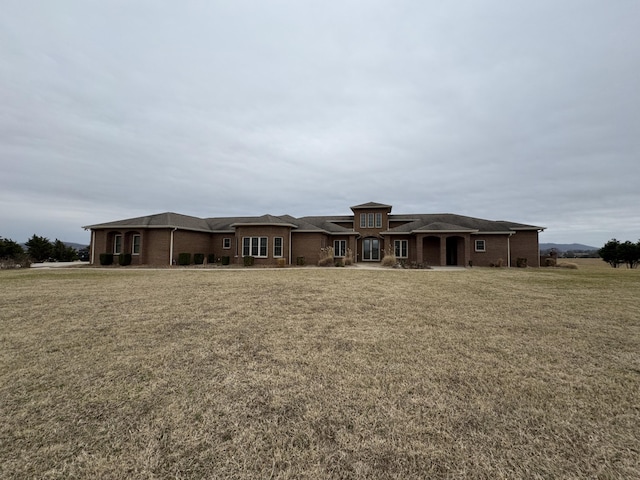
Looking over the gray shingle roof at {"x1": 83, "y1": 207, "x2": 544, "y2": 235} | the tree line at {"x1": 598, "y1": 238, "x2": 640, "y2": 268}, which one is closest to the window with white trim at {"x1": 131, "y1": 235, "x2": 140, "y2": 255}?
the gray shingle roof at {"x1": 83, "y1": 207, "x2": 544, "y2": 235}

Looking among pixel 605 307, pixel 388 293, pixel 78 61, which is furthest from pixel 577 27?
pixel 78 61

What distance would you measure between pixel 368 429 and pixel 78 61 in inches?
845

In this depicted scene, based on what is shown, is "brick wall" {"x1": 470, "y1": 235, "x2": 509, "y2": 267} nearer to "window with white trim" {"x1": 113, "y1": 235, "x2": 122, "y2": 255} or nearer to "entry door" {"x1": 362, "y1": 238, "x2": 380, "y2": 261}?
"entry door" {"x1": 362, "y1": 238, "x2": 380, "y2": 261}

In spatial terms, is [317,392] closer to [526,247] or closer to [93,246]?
[526,247]

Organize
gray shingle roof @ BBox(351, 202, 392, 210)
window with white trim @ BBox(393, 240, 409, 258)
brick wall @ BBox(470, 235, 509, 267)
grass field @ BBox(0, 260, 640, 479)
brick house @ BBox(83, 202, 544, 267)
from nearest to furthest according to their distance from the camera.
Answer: grass field @ BBox(0, 260, 640, 479)
brick house @ BBox(83, 202, 544, 267)
brick wall @ BBox(470, 235, 509, 267)
window with white trim @ BBox(393, 240, 409, 258)
gray shingle roof @ BBox(351, 202, 392, 210)

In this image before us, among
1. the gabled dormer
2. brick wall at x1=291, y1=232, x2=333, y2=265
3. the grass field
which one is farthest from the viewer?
the gabled dormer

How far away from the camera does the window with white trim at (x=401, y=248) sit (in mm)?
25698

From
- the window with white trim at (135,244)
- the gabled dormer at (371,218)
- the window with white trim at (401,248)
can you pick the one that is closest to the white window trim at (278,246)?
the gabled dormer at (371,218)

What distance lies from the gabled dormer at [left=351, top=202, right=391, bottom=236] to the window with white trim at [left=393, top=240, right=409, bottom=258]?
2538 mm

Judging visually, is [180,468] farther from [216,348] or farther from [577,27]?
[577,27]

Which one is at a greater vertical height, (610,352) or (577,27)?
(577,27)

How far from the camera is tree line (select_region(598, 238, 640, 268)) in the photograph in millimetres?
28266

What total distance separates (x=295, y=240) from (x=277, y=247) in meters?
2.04

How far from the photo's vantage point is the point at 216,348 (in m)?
4.92
